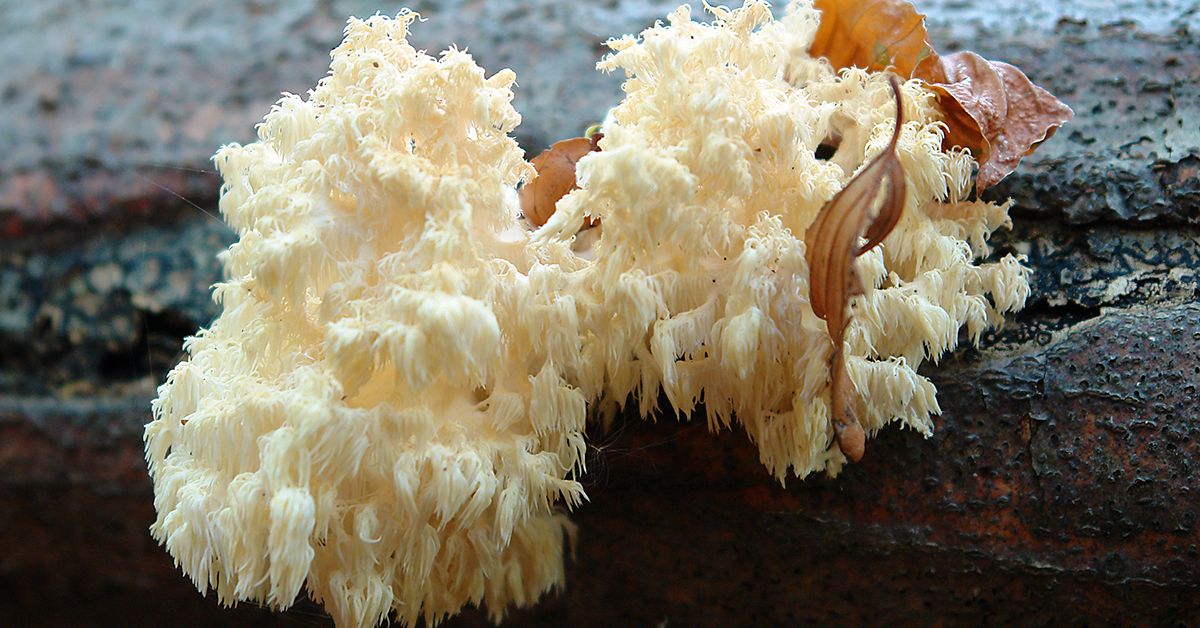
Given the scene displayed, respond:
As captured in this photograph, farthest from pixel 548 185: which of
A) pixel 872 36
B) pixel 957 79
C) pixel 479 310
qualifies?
pixel 957 79

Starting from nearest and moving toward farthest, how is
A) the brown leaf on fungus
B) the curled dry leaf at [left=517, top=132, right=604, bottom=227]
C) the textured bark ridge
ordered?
the brown leaf on fungus → the textured bark ridge → the curled dry leaf at [left=517, top=132, right=604, bottom=227]

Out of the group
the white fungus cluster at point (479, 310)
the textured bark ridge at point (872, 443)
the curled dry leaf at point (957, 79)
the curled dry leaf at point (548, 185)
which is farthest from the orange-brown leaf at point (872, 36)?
the curled dry leaf at point (548, 185)

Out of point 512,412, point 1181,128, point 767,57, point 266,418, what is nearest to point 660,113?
point 767,57

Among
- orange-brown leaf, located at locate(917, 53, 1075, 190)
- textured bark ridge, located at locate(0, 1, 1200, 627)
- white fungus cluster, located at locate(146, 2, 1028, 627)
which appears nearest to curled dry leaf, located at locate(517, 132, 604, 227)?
white fungus cluster, located at locate(146, 2, 1028, 627)

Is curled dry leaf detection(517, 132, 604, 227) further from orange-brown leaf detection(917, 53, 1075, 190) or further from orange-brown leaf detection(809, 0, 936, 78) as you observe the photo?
orange-brown leaf detection(917, 53, 1075, 190)

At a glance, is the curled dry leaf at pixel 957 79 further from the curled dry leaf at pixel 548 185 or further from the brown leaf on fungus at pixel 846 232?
the curled dry leaf at pixel 548 185

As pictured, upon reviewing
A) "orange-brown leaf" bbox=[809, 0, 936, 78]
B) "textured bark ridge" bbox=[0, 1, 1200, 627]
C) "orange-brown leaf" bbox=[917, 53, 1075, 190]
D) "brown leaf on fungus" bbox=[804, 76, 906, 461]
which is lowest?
"textured bark ridge" bbox=[0, 1, 1200, 627]

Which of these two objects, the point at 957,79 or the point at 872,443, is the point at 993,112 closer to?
the point at 957,79
